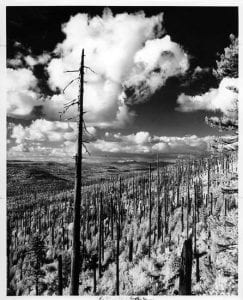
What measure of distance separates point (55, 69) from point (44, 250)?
9.09 metres

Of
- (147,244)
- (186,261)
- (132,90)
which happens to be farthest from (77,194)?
(147,244)

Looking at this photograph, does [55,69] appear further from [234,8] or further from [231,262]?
[231,262]

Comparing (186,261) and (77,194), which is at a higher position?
(77,194)

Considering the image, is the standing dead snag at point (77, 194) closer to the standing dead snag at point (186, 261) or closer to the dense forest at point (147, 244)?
the dense forest at point (147, 244)

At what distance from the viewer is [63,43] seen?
611 centimetres

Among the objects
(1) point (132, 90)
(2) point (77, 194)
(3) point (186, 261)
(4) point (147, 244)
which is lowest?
(4) point (147, 244)

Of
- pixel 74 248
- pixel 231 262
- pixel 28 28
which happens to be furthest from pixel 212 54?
pixel 74 248

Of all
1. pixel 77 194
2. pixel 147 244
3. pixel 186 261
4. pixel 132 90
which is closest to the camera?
pixel 186 261

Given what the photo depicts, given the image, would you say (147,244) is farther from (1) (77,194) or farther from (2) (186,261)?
(1) (77,194)

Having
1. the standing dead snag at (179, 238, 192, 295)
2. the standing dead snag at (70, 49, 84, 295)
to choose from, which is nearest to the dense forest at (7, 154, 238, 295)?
the standing dead snag at (179, 238, 192, 295)

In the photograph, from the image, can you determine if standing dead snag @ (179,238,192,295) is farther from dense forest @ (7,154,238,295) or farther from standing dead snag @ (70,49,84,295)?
standing dead snag @ (70,49,84,295)

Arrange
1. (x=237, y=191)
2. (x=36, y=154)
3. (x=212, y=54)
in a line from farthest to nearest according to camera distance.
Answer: (x=36, y=154), (x=212, y=54), (x=237, y=191)

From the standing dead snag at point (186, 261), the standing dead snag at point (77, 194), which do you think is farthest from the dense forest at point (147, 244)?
the standing dead snag at point (77, 194)

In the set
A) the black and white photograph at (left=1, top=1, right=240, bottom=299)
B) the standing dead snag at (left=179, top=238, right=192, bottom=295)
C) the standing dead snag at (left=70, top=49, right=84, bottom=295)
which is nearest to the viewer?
the standing dead snag at (left=179, top=238, right=192, bottom=295)
